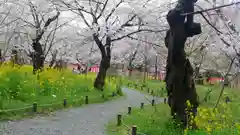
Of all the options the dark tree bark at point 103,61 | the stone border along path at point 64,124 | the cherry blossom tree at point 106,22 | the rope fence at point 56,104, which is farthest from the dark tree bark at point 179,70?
the dark tree bark at point 103,61

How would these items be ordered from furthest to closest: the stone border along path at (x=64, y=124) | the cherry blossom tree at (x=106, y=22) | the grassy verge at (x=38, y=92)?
1. the cherry blossom tree at (x=106, y=22)
2. the grassy verge at (x=38, y=92)
3. the stone border along path at (x=64, y=124)

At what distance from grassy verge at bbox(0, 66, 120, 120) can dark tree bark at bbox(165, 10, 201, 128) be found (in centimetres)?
588

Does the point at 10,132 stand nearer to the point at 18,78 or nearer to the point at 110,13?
the point at 18,78

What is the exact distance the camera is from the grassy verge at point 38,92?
12.1 metres

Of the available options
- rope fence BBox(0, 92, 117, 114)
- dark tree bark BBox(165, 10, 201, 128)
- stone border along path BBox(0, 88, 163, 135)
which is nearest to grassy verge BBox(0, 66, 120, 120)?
rope fence BBox(0, 92, 117, 114)

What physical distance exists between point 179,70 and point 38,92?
27.3 ft

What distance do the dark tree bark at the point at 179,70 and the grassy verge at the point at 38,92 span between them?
588 cm

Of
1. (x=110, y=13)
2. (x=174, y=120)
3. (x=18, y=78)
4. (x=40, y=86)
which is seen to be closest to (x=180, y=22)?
(x=174, y=120)

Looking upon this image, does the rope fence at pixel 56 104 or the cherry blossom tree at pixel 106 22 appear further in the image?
the cherry blossom tree at pixel 106 22

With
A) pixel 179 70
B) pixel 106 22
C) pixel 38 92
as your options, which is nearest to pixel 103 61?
pixel 106 22

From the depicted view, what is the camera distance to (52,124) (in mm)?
10820

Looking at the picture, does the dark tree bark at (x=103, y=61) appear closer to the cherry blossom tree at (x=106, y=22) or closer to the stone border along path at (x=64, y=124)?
the cherry blossom tree at (x=106, y=22)

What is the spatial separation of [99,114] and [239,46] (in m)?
7.21

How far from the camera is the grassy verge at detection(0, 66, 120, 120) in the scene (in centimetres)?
1212
